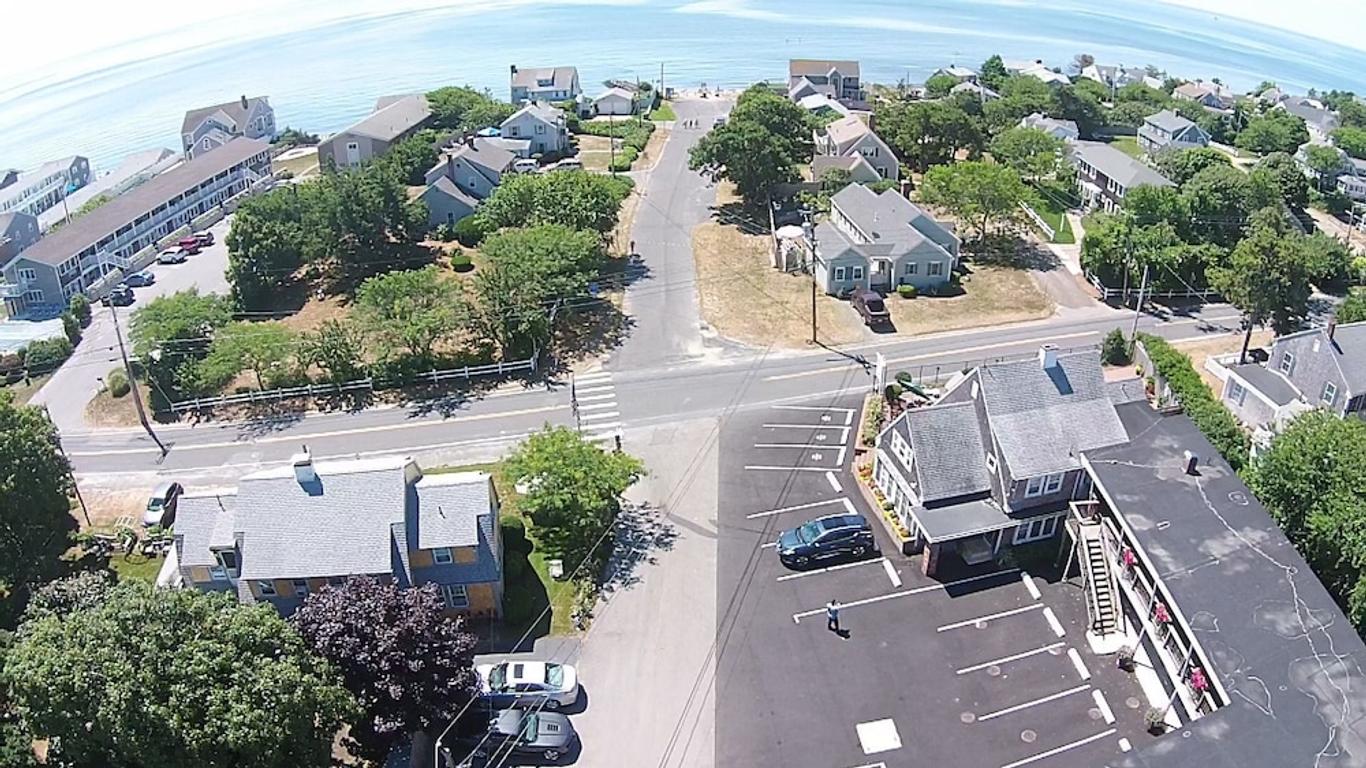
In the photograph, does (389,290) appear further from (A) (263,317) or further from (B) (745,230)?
(B) (745,230)

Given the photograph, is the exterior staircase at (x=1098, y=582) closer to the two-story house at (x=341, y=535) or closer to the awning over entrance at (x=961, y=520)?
the awning over entrance at (x=961, y=520)

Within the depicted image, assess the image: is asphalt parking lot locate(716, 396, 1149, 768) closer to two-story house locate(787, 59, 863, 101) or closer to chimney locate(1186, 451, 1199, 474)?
chimney locate(1186, 451, 1199, 474)

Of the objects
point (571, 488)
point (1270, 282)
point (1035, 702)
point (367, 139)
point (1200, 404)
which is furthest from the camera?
point (367, 139)

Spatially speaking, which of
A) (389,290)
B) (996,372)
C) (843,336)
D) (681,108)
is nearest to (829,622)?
(996,372)

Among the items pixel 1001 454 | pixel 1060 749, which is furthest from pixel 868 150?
pixel 1060 749

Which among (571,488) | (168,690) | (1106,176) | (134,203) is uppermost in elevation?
(1106,176)

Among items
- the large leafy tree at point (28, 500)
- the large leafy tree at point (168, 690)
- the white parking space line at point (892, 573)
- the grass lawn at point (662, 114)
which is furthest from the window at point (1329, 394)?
the grass lawn at point (662, 114)

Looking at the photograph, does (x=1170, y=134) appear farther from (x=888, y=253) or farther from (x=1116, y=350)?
(x=1116, y=350)
